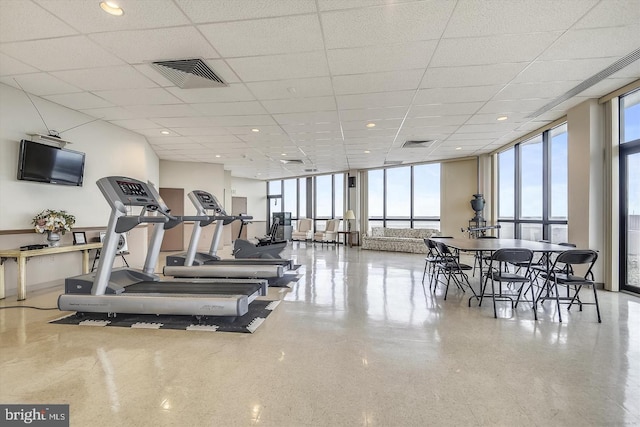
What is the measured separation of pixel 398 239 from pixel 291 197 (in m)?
6.34

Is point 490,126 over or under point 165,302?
over

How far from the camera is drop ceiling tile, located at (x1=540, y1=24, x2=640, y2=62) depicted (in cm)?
292

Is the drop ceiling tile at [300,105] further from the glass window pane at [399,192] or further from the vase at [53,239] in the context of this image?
the glass window pane at [399,192]

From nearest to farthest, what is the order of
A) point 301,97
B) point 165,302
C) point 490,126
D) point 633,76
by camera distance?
1. point 165,302
2. point 633,76
3. point 301,97
4. point 490,126

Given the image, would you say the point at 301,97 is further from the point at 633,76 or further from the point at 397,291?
the point at 633,76

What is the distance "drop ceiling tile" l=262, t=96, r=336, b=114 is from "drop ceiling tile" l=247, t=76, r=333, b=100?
0.15 m

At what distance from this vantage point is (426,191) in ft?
34.8

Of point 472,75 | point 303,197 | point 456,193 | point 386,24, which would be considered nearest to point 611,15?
point 472,75

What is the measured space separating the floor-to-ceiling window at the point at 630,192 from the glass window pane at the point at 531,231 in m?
1.96

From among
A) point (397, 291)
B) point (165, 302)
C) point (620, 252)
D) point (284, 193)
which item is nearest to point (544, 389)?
point (397, 291)

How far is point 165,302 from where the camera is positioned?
3236 mm

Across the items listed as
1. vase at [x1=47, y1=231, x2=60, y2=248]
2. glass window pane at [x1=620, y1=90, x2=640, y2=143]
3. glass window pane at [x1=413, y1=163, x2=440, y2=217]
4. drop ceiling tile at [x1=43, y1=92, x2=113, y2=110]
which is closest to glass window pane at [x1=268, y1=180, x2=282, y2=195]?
glass window pane at [x1=413, y1=163, x2=440, y2=217]

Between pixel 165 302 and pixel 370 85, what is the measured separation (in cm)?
369

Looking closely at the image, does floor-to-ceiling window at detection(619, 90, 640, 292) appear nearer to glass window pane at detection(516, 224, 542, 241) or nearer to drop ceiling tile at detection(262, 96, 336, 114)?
glass window pane at detection(516, 224, 542, 241)
